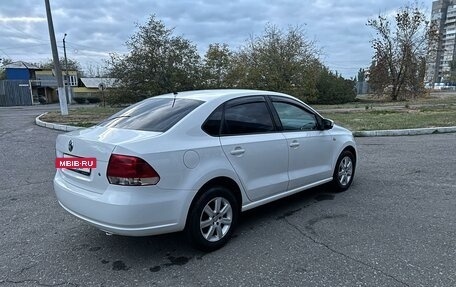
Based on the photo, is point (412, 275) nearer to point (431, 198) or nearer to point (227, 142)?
point (227, 142)

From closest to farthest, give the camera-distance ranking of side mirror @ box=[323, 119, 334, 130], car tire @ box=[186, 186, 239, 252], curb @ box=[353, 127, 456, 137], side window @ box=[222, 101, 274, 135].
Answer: car tire @ box=[186, 186, 239, 252], side window @ box=[222, 101, 274, 135], side mirror @ box=[323, 119, 334, 130], curb @ box=[353, 127, 456, 137]

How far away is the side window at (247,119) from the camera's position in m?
3.68

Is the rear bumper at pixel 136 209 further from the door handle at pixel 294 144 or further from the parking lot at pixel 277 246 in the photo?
the door handle at pixel 294 144

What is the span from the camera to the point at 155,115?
360 centimetres

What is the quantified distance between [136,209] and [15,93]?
46792 mm

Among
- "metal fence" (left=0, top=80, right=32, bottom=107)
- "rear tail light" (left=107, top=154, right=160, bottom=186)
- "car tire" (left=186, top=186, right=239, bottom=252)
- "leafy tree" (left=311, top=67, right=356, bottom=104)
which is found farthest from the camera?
"metal fence" (left=0, top=80, right=32, bottom=107)

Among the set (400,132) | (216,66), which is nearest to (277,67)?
(216,66)

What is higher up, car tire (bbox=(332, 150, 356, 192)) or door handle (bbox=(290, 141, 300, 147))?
door handle (bbox=(290, 141, 300, 147))

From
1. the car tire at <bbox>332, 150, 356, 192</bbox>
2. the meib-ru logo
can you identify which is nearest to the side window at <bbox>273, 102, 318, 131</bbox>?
the car tire at <bbox>332, 150, 356, 192</bbox>

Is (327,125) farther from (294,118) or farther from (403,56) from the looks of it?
(403,56)

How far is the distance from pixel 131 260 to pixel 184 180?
3.10 feet

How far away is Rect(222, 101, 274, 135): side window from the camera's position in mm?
3684

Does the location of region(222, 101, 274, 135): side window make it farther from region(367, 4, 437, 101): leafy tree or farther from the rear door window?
region(367, 4, 437, 101): leafy tree

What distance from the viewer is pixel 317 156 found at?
4.68 m
